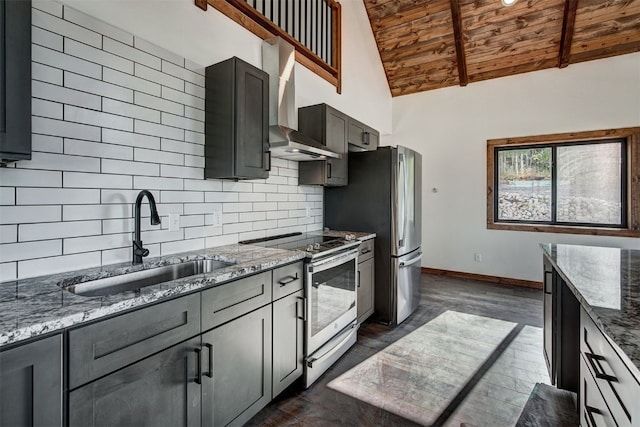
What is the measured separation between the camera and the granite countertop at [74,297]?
930 millimetres

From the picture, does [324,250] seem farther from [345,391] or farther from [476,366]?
[476,366]

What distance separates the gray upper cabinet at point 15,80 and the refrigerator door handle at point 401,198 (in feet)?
9.27

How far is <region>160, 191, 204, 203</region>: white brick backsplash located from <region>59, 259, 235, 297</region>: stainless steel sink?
0.42 m

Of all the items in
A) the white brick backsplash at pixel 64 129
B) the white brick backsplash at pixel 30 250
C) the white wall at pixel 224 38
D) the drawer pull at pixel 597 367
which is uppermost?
the white wall at pixel 224 38

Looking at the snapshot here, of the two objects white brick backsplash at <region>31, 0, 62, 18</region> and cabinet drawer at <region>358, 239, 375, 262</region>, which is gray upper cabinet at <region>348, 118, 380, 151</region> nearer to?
cabinet drawer at <region>358, 239, 375, 262</region>

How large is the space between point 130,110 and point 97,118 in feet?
0.64

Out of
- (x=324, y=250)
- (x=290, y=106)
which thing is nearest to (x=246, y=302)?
(x=324, y=250)

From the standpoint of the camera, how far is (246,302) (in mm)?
1696

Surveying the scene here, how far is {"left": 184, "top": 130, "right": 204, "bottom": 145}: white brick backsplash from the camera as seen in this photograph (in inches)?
85.1

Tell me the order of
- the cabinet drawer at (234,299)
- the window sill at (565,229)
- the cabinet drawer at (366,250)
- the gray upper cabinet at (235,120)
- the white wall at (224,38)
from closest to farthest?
the cabinet drawer at (234,299) → the white wall at (224,38) → the gray upper cabinet at (235,120) → the cabinet drawer at (366,250) → the window sill at (565,229)

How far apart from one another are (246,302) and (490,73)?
5203 mm

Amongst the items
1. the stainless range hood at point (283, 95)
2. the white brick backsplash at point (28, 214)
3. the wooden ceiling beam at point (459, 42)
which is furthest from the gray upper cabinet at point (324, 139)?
the wooden ceiling beam at point (459, 42)

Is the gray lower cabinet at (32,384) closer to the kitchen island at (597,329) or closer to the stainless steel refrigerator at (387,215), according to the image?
the kitchen island at (597,329)

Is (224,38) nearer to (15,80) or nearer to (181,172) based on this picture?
(181,172)
